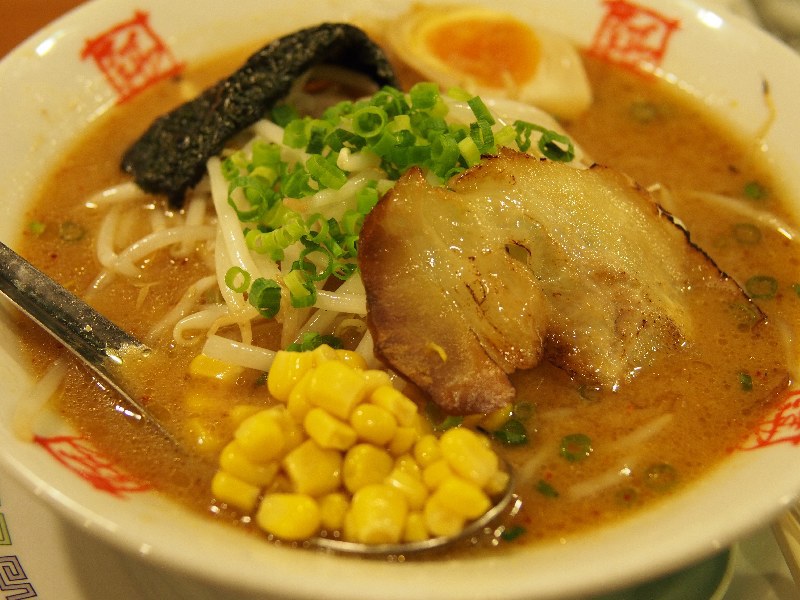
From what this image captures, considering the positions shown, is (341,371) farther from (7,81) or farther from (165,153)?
(7,81)

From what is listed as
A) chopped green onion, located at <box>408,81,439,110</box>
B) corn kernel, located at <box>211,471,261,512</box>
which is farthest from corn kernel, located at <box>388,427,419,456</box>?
chopped green onion, located at <box>408,81,439,110</box>

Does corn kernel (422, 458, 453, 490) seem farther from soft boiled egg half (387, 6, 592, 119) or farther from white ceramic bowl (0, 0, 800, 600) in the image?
soft boiled egg half (387, 6, 592, 119)

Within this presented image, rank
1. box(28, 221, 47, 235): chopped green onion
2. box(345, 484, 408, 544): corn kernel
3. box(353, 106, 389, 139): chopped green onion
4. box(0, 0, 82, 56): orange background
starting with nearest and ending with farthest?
box(345, 484, 408, 544): corn kernel < box(353, 106, 389, 139): chopped green onion < box(28, 221, 47, 235): chopped green onion < box(0, 0, 82, 56): orange background

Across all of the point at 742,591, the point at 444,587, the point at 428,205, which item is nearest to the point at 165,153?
the point at 428,205

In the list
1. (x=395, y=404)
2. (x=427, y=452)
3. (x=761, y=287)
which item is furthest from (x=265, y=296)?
(x=761, y=287)

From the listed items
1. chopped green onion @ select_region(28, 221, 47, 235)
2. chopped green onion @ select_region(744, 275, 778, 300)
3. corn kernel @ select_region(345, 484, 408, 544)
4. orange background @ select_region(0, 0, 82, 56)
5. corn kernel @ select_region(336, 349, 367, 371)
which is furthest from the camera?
orange background @ select_region(0, 0, 82, 56)

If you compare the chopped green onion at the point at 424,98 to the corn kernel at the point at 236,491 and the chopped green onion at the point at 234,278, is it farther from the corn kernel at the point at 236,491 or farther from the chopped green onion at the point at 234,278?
the corn kernel at the point at 236,491
